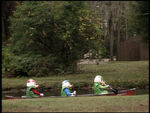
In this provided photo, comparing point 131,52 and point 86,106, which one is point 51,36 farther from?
point 131,52

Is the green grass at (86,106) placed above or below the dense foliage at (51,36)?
below

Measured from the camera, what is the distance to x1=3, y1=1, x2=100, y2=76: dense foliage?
24.6m

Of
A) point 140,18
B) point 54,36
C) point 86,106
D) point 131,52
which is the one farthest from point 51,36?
point 131,52

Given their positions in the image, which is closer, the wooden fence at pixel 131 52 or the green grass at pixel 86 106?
the green grass at pixel 86 106

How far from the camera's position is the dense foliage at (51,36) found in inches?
967

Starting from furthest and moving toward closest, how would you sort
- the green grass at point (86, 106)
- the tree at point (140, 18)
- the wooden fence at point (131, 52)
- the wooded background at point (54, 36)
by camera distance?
the wooden fence at point (131, 52) → the wooded background at point (54, 36) → the tree at point (140, 18) → the green grass at point (86, 106)

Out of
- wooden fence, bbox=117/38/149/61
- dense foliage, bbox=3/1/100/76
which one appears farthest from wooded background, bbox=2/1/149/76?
wooden fence, bbox=117/38/149/61

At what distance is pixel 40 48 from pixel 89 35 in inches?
137

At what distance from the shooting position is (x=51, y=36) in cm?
2539

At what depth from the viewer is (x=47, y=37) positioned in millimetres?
25422

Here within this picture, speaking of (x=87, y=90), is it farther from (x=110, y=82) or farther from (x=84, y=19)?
(x=84, y=19)

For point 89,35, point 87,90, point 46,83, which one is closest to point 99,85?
point 87,90

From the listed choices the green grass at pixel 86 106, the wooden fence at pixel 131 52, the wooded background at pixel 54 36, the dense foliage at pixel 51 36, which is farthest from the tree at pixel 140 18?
the wooden fence at pixel 131 52

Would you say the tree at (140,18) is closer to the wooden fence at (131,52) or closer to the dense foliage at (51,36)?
the dense foliage at (51,36)
